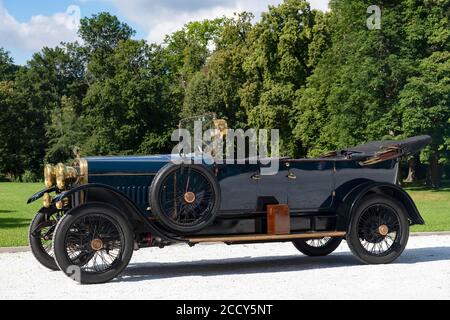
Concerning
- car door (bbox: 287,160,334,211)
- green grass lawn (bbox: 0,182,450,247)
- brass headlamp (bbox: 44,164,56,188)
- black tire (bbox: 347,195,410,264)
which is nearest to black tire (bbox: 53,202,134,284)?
brass headlamp (bbox: 44,164,56,188)

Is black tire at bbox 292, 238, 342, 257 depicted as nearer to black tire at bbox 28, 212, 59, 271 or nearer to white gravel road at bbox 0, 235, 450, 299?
white gravel road at bbox 0, 235, 450, 299

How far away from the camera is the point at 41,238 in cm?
995

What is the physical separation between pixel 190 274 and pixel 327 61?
113ft

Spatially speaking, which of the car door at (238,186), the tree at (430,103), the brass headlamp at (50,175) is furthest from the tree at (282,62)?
the brass headlamp at (50,175)

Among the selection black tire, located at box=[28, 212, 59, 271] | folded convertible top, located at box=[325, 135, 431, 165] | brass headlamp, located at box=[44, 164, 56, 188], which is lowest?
black tire, located at box=[28, 212, 59, 271]

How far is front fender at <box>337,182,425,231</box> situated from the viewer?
10117mm

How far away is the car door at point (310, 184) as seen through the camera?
393 inches

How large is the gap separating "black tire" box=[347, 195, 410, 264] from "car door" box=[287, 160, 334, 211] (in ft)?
1.74

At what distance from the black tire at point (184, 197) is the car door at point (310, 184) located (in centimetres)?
132

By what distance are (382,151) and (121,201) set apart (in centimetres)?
423

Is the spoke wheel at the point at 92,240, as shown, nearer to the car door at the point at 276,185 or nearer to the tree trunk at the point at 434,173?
the car door at the point at 276,185

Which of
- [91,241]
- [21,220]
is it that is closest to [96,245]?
[91,241]

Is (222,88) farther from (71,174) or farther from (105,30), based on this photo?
(71,174)

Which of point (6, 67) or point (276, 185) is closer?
point (276, 185)
